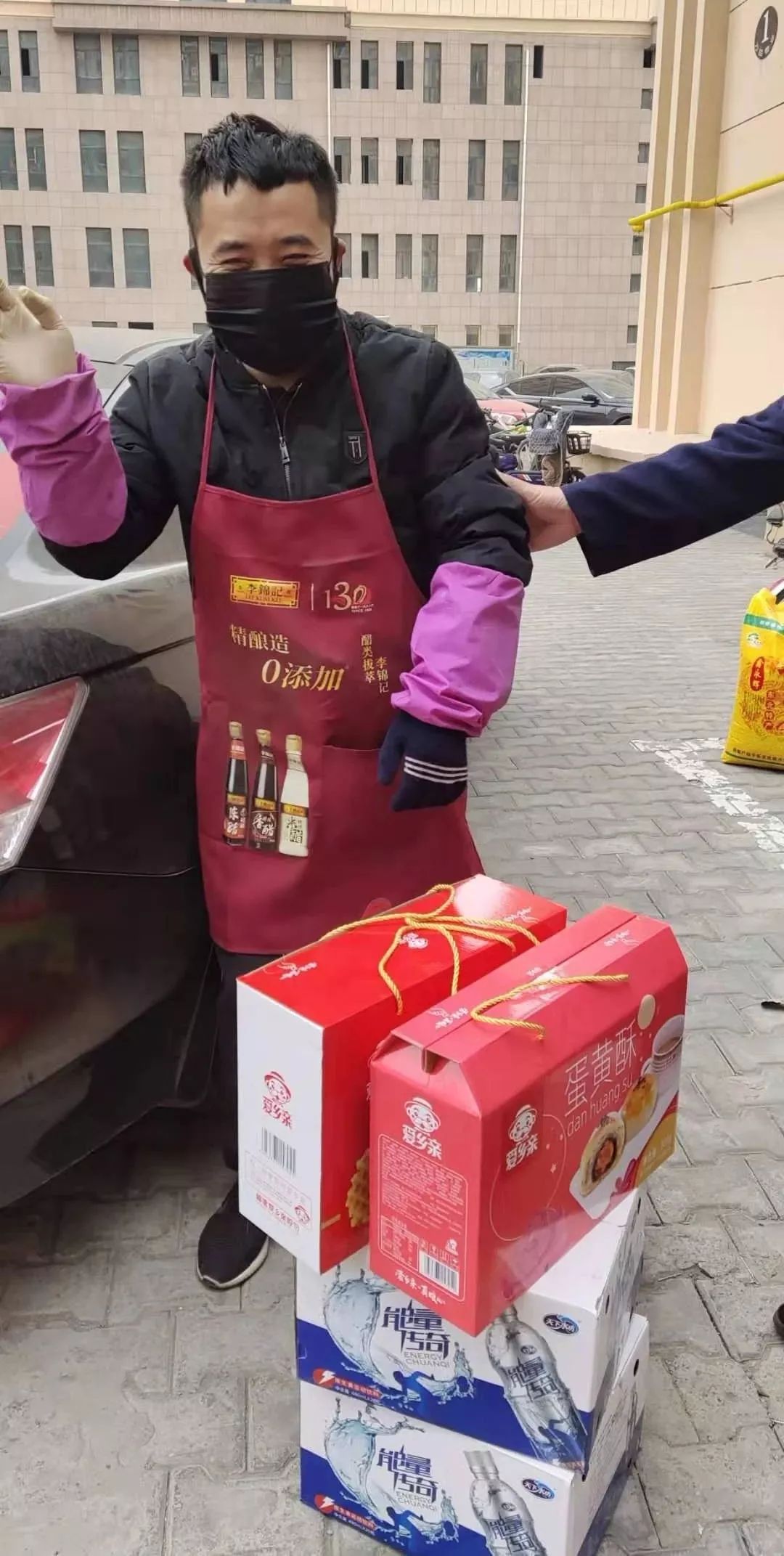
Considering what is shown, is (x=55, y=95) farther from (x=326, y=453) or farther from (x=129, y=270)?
(x=326, y=453)

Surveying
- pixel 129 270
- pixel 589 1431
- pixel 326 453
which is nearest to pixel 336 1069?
pixel 589 1431

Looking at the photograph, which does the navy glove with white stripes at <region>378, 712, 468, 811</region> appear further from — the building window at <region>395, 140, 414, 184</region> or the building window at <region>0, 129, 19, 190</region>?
the building window at <region>0, 129, 19, 190</region>

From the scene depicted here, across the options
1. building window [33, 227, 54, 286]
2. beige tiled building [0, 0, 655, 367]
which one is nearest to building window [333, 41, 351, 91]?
beige tiled building [0, 0, 655, 367]

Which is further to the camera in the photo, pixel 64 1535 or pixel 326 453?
pixel 326 453

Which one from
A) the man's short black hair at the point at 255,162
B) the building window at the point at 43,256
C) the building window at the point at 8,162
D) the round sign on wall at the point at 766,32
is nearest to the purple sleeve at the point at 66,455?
the man's short black hair at the point at 255,162

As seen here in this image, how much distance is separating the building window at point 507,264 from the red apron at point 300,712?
4848 centimetres

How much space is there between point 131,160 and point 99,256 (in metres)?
3.94

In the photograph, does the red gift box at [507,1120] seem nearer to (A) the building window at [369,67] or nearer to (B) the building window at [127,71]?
(A) the building window at [369,67]

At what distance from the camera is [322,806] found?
6.23 ft

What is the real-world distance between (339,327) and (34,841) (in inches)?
35.7

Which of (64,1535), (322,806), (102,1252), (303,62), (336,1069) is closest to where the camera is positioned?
(336,1069)

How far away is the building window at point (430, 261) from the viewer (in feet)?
151

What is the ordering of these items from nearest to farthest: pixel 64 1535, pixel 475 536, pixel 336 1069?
pixel 336 1069 < pixel 64 1535 < pixel 475 536

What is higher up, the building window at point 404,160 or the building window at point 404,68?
the building window at point 404,68
